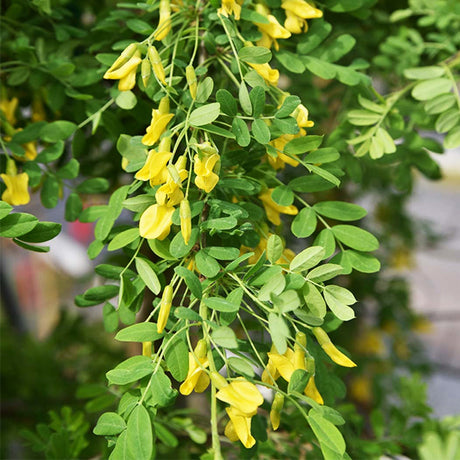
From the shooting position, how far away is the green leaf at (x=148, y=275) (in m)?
0.31

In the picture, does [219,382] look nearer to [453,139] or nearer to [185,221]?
[185,221]

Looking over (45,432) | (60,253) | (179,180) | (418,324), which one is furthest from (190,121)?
(60,253)

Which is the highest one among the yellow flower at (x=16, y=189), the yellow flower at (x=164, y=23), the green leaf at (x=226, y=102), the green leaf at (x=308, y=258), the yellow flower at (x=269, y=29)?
the yellow flower at (x=164, y=23)

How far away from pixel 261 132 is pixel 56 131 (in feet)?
0.61

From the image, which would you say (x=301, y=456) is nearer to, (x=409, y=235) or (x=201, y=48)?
(x=201, y=48)

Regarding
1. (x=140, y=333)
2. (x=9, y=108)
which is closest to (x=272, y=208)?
(x=140, y=333)

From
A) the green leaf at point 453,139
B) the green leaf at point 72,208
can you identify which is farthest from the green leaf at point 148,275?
the green leaf at point 453,139

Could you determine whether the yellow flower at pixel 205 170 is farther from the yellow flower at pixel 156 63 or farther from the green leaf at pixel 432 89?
the green leaf at pixel 432 89

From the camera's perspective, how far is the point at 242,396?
0.84ft

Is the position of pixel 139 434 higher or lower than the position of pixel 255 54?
lower

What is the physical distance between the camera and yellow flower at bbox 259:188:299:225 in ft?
1.16

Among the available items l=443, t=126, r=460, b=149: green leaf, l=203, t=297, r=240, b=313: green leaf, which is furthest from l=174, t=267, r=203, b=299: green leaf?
l=443, t=126, r=460, b=149: green leaf

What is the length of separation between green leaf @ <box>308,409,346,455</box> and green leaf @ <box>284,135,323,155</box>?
147 mm

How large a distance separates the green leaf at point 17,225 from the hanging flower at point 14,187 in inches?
3.2
